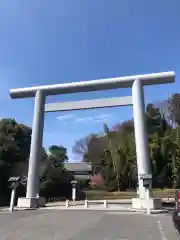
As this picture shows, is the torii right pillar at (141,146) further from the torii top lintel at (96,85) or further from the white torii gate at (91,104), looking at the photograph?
the torii top lintel at (96,85)

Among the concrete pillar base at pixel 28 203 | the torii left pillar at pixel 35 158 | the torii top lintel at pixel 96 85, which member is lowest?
the concrete pillar base at pixel 28 203

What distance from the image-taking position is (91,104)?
934 inches

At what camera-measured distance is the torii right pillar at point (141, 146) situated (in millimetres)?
19523

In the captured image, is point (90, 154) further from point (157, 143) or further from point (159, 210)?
point (159, 210)

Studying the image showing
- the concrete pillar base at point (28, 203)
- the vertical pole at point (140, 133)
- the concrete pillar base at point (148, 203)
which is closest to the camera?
A: the concrete pillar base at point (148, 203)

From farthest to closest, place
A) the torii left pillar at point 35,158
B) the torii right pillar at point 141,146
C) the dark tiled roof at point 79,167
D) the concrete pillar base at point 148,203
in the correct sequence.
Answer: the dark tiled roof at point 79,167 < the torii left pillar at point 35,158 < the torii right pillar at point 141,146 < the concrete pillar base at point 148,203

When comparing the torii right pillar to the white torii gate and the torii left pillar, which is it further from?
the torii left pillar

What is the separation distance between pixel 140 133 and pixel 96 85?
202 inches

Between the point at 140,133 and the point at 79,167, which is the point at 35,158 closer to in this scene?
the point at 140,133

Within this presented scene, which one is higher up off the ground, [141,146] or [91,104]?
[91,104]

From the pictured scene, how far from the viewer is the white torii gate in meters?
21.2

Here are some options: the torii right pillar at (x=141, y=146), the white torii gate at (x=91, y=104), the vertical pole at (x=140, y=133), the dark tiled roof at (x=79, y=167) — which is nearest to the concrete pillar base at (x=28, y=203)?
the white torii gate at (x=91, y=104)

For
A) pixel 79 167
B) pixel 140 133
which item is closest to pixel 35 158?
pixel 140 133

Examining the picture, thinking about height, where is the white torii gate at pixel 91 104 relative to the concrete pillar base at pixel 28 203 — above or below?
above
